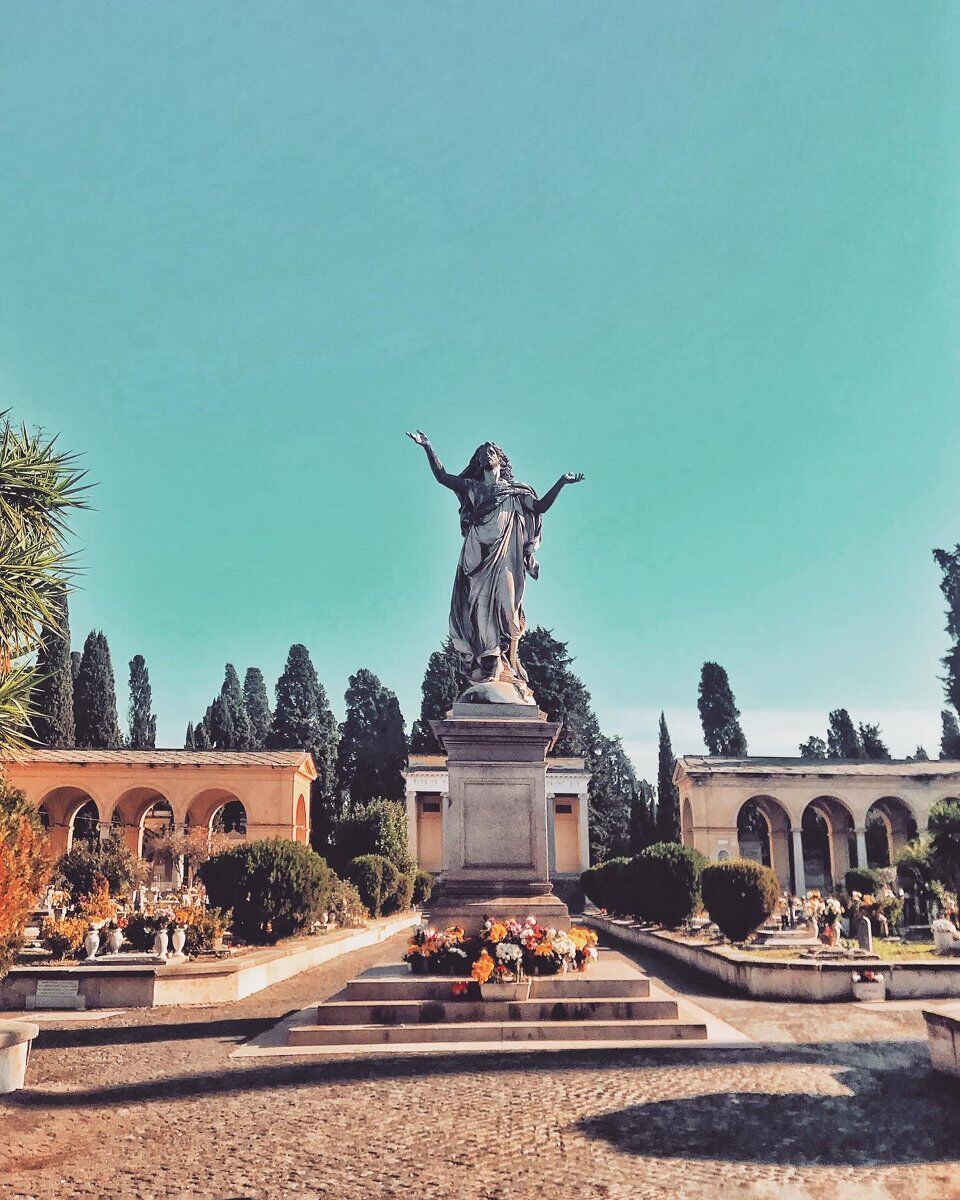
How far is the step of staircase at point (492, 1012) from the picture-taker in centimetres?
870

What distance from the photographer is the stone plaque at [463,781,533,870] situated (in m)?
10.3

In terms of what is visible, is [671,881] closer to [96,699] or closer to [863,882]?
[863,882]

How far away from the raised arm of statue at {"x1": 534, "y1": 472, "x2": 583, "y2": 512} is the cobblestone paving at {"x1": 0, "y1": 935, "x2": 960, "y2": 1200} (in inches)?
263

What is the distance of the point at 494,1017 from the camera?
28.6 ft

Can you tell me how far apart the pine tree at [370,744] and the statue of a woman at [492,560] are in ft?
148

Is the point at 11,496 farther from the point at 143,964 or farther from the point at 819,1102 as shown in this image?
the point at 819,1102

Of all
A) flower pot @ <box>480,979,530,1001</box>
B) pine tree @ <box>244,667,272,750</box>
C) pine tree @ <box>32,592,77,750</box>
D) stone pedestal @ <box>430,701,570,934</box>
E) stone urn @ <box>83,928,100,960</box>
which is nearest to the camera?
flower pot @ <box>480,979,530,1001</box>

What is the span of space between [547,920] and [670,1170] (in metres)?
5.10

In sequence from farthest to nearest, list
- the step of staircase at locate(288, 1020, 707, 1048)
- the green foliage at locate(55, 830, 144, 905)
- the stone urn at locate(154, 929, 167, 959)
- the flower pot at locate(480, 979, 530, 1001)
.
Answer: the green foliage at locate(55, 830, 144, 905), the stone urn at locate(154, 929, 167, 959), the flower pot at locate(480, 979, 530, 1001), the step of staircase at locate(288, 1020, 707, 1048)

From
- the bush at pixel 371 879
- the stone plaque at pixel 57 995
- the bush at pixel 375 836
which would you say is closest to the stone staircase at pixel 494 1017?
the stone plaque at pixel 57 995

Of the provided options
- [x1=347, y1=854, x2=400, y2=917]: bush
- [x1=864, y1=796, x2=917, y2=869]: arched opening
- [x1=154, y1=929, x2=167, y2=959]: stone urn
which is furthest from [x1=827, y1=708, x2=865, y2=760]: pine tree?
[x1=154, y1=929, x2=167, y2=959]: stone urn

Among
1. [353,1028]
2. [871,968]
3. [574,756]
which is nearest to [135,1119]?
[353,1028]

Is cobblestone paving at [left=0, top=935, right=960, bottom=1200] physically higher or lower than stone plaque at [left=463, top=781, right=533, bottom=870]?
lower

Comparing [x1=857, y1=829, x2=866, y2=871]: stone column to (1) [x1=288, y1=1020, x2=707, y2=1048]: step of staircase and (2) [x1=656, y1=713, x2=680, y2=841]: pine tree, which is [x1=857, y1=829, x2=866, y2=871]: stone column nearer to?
(2) [x1=656, y1=713, x2=680, y2=841]: pine tree
